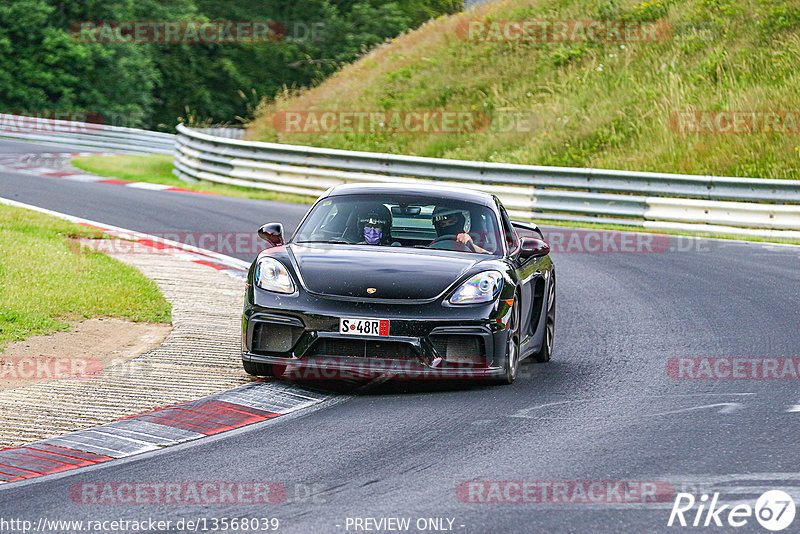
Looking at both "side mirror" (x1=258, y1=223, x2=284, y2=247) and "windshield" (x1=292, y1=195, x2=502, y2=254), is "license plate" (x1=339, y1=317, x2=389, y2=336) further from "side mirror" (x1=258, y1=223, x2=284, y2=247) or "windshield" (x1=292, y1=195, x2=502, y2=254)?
"side mirror" (x1=258, y1=223, x2=284, y2=247)

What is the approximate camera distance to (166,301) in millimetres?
11172

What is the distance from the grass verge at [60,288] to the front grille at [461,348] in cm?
346

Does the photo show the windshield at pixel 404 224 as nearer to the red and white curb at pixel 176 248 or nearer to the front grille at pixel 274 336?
the front grille at pixel 274 336

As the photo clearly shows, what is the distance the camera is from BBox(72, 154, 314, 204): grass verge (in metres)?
23.5

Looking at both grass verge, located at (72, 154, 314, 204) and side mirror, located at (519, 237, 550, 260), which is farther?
grass verge, located at (72, 154, 314, 204)

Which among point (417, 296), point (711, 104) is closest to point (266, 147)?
point (711, 104)

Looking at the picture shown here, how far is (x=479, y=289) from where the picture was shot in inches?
314

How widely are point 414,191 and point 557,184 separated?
39.4 ft

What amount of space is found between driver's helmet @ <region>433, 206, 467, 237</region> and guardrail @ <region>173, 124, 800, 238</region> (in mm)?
10874

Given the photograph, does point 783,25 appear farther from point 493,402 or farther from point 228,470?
point 228,470

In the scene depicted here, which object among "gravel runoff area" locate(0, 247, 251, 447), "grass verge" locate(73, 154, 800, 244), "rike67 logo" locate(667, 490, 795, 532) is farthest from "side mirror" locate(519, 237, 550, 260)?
"grass verge" locate(73, 154, 800, 244)

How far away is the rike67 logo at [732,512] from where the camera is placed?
506 centimetres

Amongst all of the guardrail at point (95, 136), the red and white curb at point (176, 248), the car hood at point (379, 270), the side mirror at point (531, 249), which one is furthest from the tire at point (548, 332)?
the guardrail at point (95, 136)

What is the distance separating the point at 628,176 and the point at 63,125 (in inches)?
851
